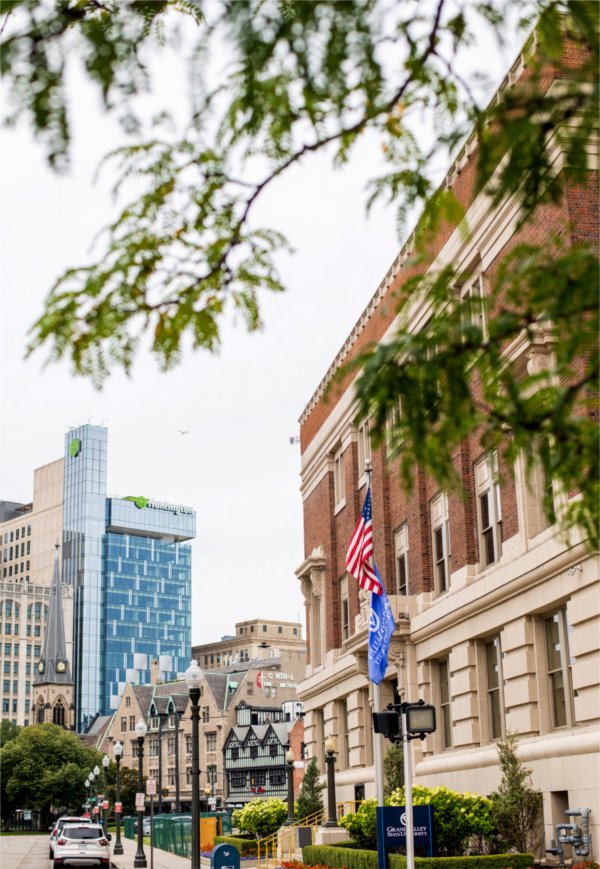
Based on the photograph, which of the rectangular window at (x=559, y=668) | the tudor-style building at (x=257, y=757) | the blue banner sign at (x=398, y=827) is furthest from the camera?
the tudor-style building at (x=257, y=757)

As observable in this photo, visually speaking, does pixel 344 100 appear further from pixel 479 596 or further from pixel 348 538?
pixel 348 538

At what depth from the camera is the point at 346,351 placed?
141 feet

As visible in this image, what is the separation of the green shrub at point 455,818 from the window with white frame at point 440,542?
8.25m

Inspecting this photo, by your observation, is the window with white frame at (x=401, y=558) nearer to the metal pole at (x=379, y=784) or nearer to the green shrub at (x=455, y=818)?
the green shrub at (x=455, y=818)

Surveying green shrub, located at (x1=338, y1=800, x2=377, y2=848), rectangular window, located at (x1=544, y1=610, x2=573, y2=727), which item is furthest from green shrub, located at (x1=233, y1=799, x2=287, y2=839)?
rectangular window, located at (x1=544, y1=610, x2=573, y2=727)

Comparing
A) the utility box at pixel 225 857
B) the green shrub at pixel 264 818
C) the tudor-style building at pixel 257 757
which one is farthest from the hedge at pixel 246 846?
the tudor-style building at pixel 257 757

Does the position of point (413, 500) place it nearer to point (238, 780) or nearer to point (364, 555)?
point (364, 555)

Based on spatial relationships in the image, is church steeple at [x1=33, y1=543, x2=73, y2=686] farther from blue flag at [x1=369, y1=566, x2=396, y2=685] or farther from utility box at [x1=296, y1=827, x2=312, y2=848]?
blue flag at [x1=369, y1=566, x2=396, y2=685]

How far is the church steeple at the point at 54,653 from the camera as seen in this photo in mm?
190375

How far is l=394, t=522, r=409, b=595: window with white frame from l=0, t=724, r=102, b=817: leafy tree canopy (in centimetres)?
9010

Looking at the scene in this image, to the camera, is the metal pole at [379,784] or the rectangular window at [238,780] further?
the rectangular window at [238,780]

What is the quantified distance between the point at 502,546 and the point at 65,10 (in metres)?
21.9

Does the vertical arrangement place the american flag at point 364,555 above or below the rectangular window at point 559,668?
above

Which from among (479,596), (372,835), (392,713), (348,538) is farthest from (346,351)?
(392,713)
